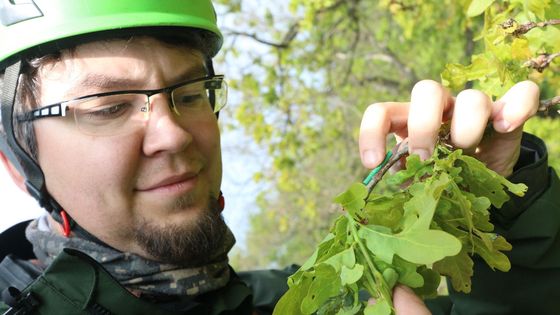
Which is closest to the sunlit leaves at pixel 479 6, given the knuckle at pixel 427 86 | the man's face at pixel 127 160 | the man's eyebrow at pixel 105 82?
the knuckle at pixel 427 86

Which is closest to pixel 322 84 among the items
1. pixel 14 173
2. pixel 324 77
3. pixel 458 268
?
pixel 324 77

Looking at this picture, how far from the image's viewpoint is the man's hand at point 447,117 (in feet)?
3.94

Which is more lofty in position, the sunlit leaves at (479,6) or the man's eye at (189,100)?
the sunlit leaves at (479,6)

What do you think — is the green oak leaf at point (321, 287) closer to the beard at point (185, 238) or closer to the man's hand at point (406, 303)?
the man's hand at point (406, 303)

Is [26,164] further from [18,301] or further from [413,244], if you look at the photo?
[413,244]

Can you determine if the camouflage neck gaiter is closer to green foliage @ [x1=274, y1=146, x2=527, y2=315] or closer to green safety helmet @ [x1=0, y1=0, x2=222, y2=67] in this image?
green safety helmet @ [x1=0, y1=0, x2=222, y2=67]

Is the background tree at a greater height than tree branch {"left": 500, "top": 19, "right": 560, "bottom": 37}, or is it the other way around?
tree branch {"left": 500, "top": 19, "right": 560, "bottom": 37}

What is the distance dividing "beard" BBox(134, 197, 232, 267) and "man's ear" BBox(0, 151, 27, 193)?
643 millimetres

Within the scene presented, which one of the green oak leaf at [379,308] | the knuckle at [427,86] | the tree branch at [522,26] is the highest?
the tree branch at [522,26]

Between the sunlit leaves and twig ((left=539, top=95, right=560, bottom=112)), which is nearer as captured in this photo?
twig ((left=539, top=95, right=560, bottom=112))

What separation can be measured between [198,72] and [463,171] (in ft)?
4.41

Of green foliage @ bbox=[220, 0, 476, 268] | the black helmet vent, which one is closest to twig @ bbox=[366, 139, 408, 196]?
the black helmet vent

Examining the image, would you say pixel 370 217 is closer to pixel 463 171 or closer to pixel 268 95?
pixel 463 171

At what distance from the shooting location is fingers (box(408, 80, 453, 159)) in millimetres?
1176
